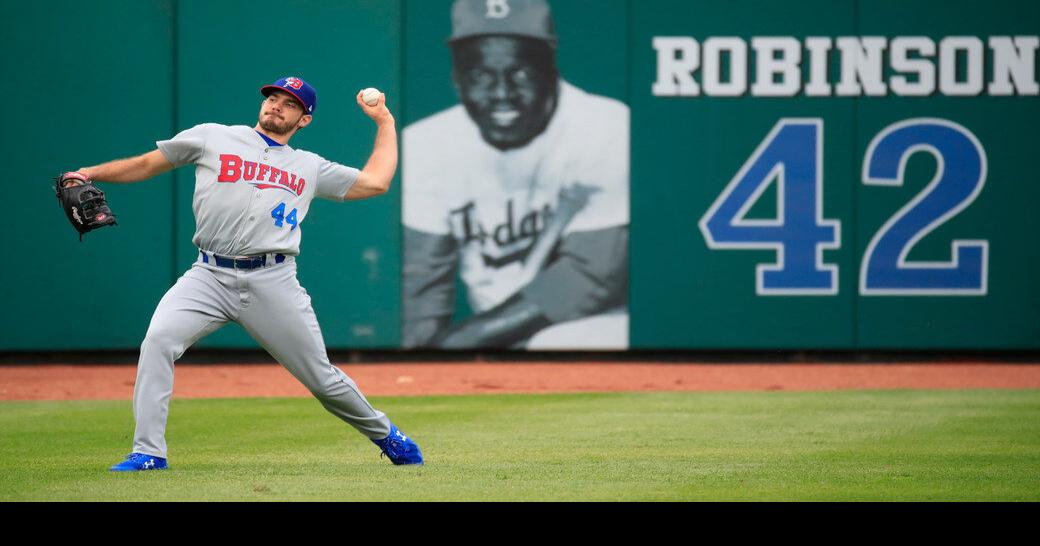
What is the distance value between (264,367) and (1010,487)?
8.64 meters

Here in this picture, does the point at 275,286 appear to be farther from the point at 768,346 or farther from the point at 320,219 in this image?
the point at 768,346

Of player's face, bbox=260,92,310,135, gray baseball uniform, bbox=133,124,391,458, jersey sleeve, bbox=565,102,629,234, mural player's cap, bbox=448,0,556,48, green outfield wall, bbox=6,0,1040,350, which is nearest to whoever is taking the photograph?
gray baseball uniform, bbox=133,124,391,458

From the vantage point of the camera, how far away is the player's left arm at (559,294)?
1396 cm

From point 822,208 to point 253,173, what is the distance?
8.49 meters

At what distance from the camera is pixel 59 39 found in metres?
→ 13.5

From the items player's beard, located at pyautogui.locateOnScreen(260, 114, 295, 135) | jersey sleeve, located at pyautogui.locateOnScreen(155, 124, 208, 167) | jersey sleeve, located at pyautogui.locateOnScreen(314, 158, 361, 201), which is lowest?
jersey sleeve, located at pyautogui.locateOnScreen(314, 158, 361, 201)

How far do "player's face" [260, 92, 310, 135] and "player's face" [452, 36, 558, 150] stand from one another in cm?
721

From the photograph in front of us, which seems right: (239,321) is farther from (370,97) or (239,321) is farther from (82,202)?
(370,97)

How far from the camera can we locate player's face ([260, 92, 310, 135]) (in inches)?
262

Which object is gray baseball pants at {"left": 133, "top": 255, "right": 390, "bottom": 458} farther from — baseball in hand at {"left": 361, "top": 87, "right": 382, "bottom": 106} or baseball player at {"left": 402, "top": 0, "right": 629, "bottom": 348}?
baseball player at {"left": 402, "top": 0, "right": 629, "bottom": 348}

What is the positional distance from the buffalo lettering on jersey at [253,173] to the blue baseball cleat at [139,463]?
1.26m

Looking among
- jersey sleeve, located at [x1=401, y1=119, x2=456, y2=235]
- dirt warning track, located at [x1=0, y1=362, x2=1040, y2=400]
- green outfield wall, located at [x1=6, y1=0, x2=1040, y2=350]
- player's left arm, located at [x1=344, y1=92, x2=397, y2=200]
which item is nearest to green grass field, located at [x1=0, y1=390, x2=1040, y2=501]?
dirt warning track, located at [x1=0, y1=362, x2=1040, y2=400]

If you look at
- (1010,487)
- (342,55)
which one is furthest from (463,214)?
(1010,487)

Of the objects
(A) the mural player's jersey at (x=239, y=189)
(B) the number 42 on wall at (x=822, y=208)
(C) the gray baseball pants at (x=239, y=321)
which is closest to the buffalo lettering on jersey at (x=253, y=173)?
(A) the mural player's jersey at (x=239, y=189)
